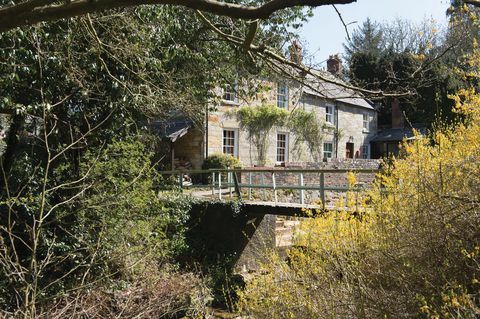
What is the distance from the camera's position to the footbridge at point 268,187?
34.3 ft

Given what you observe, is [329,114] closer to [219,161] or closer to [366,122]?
[366,122]

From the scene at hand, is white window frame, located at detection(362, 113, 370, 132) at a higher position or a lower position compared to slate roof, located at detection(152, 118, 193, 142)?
higher

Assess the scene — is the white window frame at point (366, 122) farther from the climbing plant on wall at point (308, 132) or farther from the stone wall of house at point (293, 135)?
the climbing plant on wall at point (308, 132)

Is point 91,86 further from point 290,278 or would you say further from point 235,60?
point 290,278

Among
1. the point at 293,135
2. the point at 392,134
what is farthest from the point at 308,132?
the point at 392,134

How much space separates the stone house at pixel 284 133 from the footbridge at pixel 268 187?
5.66 feet

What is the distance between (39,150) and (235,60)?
4763 mm

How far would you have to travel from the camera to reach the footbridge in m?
10.5

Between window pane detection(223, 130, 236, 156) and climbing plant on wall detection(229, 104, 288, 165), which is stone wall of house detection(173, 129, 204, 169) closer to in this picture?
window pane detection(223, 130, 236, 156)

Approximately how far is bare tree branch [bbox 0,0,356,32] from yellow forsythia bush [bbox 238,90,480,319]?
193 centimetres

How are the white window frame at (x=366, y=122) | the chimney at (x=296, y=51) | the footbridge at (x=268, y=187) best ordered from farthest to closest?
the white window frame at (x=366, y=122) → the footbridge at (x=268, y=187) → the chimney at (x=296, y=51)

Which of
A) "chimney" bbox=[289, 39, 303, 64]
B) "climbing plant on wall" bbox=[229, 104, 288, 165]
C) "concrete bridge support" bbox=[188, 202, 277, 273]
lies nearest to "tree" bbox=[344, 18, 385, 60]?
"climbing plant on wall" bbox=[229, 104, 288, 165]

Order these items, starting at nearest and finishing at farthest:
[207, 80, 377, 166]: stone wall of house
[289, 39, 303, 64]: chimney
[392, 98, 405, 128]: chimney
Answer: [289, 39, 303, 64]: chimney → [207, 80, 377, 166]: stone wall of house → [392, 98, 405, 128]: chimney

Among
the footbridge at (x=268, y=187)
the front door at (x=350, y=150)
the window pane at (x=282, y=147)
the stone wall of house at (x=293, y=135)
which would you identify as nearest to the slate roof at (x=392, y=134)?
the stone wall of house at (x=293, y=135)
